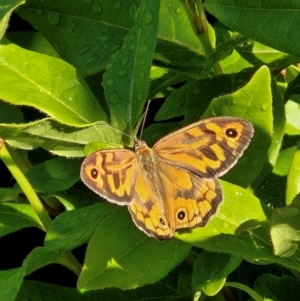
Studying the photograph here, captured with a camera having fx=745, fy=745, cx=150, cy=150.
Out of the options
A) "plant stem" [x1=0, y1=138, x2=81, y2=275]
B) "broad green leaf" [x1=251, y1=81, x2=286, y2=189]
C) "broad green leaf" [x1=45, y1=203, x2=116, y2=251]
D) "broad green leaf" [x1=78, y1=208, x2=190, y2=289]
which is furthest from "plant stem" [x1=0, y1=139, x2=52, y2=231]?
"broad green leaf" [x1=251, y1=81, x2=286, y2=189]

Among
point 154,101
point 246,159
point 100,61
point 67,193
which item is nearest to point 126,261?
point 246,159

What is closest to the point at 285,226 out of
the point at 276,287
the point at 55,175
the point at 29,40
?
the point at 276,287

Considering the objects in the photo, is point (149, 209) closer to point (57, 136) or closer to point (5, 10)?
point (57, 136)

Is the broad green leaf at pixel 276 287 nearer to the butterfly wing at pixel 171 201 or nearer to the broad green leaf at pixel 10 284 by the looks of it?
the butterfly wing at pixel 171 201

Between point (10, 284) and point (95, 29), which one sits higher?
point (95, 29)

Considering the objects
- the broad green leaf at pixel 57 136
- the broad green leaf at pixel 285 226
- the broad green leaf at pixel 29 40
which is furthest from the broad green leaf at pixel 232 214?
the broad green leaf at pixel 29 40

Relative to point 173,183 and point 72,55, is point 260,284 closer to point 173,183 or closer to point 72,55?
point 173,183

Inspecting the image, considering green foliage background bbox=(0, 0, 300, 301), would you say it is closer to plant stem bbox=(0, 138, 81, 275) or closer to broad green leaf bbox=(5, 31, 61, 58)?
plant stem bbox=(0, 138, 81, 275)
